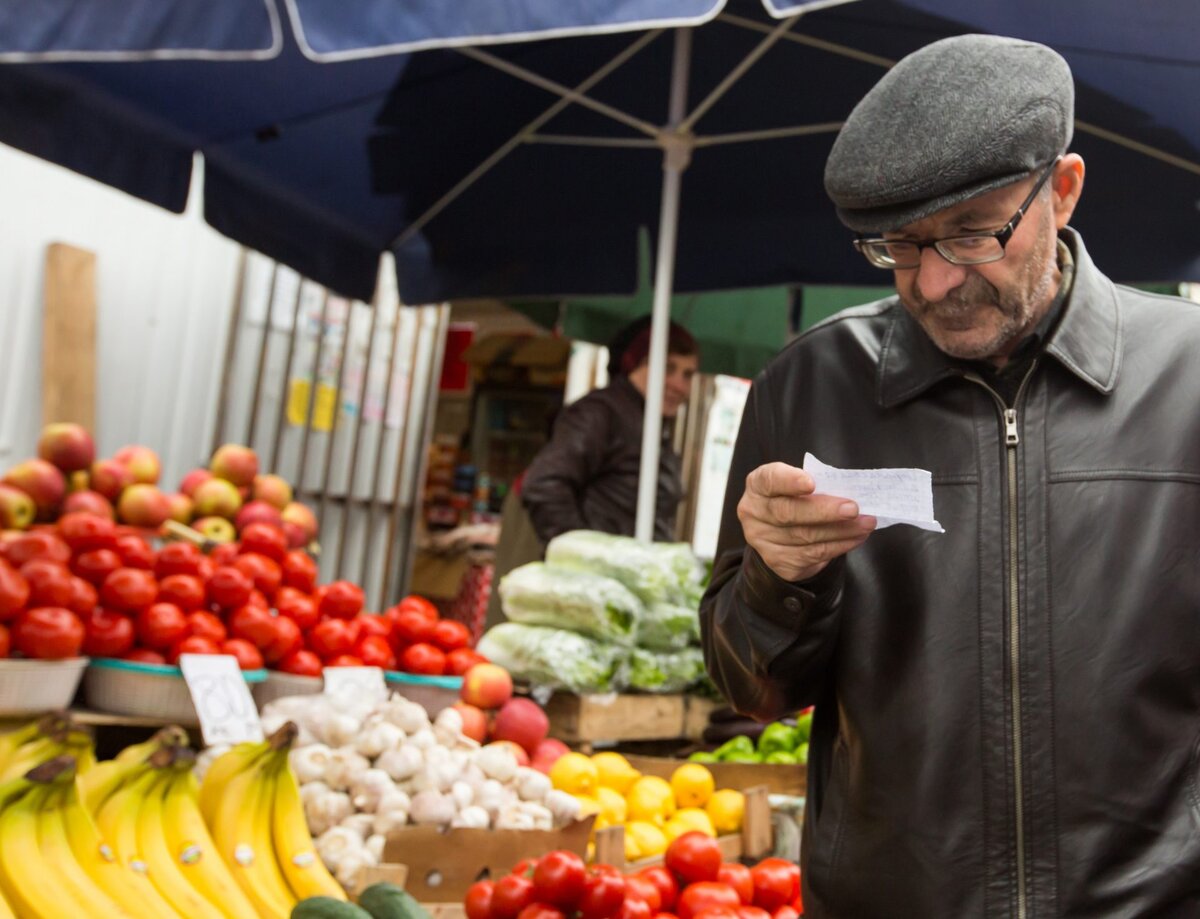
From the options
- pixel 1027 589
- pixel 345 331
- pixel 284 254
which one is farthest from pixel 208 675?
pixel 345 331

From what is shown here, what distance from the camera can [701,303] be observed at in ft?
23.5

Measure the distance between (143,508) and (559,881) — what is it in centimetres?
243

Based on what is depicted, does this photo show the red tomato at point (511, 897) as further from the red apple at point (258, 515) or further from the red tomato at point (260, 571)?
the red apple at point (258, 515)

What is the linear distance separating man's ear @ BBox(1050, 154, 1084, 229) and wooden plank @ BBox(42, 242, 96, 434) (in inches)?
203

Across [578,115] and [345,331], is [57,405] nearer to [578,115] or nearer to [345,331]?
[345,331]

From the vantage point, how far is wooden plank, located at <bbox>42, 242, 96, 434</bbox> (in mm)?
5809

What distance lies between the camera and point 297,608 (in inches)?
142

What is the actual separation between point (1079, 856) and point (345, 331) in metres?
6.45

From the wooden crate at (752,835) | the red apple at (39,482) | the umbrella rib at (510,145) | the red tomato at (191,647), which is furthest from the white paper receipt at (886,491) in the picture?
the umbrella rib at (510,145)

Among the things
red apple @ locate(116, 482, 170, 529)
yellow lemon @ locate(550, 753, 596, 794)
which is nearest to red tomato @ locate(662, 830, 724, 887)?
yellow lemon @ locate(550, 753, 596, 794)

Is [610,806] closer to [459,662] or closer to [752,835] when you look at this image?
[752,835]

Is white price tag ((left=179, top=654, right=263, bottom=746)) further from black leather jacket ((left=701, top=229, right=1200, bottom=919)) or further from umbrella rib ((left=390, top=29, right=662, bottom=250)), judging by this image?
umbrella rib ((left=390, top=29, right=662, bottom=250))

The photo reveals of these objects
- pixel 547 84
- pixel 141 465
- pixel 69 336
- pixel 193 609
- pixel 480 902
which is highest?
pixel 547 84

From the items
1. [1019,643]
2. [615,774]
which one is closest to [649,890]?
[615,774]
